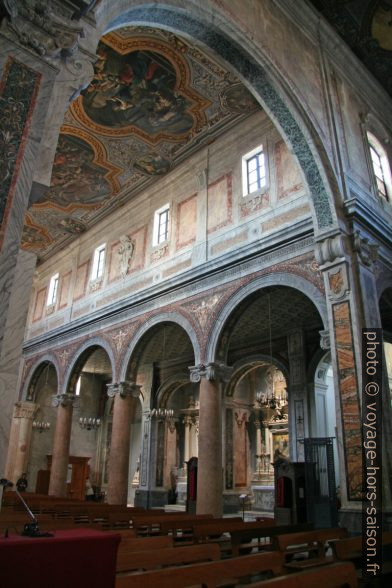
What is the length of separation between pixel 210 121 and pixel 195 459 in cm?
951

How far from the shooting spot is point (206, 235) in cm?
1281

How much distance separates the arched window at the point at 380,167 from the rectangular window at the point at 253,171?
106 inches

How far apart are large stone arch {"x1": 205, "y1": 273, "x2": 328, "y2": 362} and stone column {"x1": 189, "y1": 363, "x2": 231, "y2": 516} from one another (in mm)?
507

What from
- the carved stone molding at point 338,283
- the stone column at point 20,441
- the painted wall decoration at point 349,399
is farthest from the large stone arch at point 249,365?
the stone column at point 20,441

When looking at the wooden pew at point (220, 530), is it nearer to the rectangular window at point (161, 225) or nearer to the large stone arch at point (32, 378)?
the rectangular window at point (161, 225)

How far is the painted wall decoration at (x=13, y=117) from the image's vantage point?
3.88 meters

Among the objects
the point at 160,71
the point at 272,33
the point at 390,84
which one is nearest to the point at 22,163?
the point at 272,33

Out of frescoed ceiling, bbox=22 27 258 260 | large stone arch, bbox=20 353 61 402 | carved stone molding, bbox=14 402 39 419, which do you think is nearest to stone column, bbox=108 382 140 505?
large stone arch, bbox=20 353 61 402

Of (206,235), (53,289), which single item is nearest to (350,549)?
(206,235)

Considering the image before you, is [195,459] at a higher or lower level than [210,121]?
lower

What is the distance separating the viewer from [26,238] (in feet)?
62.9

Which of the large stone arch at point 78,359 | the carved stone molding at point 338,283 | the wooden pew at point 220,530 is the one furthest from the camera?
the large stone arch at point 78,359

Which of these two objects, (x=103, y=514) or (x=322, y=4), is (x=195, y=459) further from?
(x=322, y=4)

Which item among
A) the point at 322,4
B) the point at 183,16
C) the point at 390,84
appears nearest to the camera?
the point at 183,16
